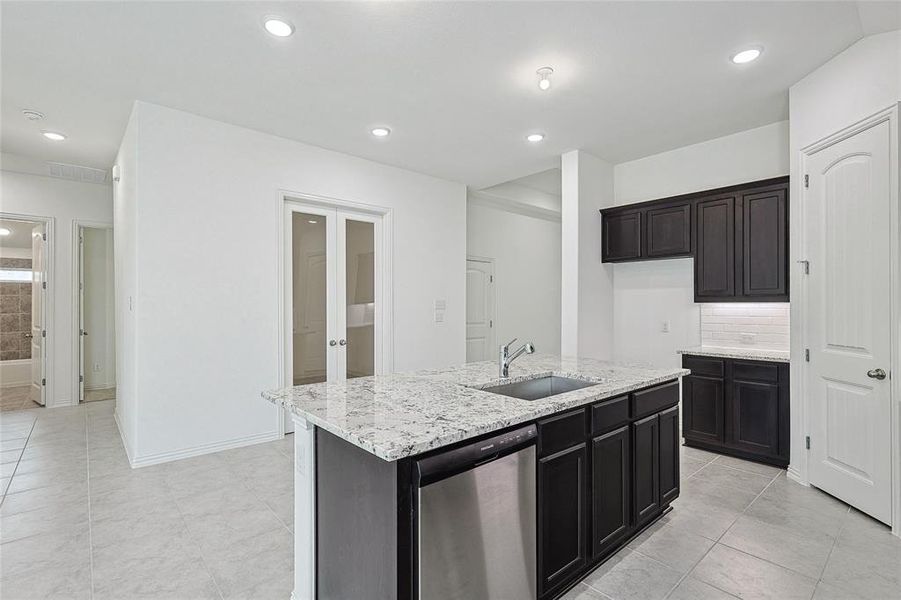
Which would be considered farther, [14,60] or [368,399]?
[14,60]

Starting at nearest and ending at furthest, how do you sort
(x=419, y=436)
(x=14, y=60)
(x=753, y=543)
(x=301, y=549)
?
1. (x=419, y=436)
2. (x=301, y=549)
3. (x=753, y=543)
4. (x=14, y=60)

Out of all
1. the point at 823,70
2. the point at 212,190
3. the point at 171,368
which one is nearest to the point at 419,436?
the point at 171,368

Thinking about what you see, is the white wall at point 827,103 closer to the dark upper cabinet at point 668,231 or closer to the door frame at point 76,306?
the dark upper cabinet at point 668,231

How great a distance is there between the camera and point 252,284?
4.16m

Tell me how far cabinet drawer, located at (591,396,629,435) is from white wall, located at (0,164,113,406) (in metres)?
6.47

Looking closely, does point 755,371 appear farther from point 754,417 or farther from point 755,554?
point 755,554

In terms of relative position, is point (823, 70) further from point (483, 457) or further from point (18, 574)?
point (18, 574)

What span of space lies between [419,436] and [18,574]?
2.34 meters

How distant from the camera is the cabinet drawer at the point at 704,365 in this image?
3.88 metres

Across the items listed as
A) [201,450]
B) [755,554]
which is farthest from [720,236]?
[201,450]

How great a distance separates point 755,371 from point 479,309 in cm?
383

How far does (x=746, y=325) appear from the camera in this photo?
13.9 ft

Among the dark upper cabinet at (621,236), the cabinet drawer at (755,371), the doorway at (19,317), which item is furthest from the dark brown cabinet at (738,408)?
the doorway at (19,317)

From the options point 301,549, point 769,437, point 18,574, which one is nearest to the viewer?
point 301,549
